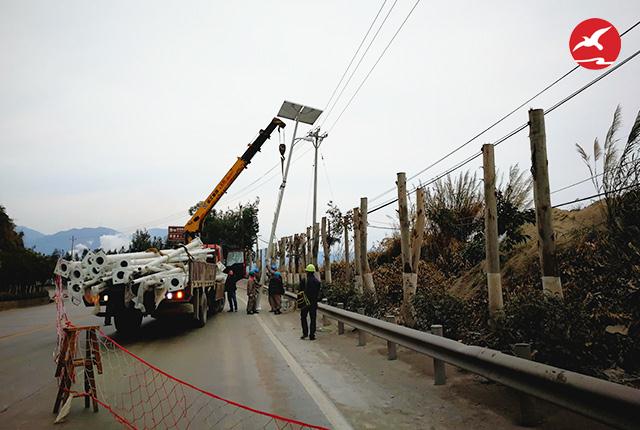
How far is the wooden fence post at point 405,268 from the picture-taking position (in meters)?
10.2

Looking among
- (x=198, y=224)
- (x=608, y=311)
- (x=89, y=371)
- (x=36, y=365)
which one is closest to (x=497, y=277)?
(x=608, y=311)

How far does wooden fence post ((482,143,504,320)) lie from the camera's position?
24.6 feet

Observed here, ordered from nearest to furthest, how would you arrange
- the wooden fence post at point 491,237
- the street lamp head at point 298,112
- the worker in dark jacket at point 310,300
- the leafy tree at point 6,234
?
the wooden fence post at point 491,237 < the worker in dark jacket at point 310,300 < the street lamp head at point 298,112 < the leafy tree at point 6,234

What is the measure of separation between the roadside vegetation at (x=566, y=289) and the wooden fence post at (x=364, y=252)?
86 cm

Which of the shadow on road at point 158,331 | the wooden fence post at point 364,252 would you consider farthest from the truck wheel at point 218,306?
the wooden fence post at point 364,252

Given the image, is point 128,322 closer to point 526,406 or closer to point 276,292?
point 276,292

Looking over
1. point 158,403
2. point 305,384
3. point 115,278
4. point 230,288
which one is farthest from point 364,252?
point 158,403

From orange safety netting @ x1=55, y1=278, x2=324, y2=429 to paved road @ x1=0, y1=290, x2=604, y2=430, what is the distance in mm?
238

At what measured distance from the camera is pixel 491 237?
7832 mm

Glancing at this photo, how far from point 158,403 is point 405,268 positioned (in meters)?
6.43

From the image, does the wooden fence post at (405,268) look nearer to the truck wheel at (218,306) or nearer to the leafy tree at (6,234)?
the truck wheel at (218,306)

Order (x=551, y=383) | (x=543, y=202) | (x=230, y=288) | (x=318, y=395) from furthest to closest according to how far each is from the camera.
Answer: (x=230, y=288), (x=543, y=202), (x=318, y=395), (x=551, y=383)

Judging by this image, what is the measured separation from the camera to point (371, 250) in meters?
24.1

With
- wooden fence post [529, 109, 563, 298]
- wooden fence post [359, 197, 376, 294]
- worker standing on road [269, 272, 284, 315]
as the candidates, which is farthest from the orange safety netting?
worker standing on road [269, 272, 284, 315]
